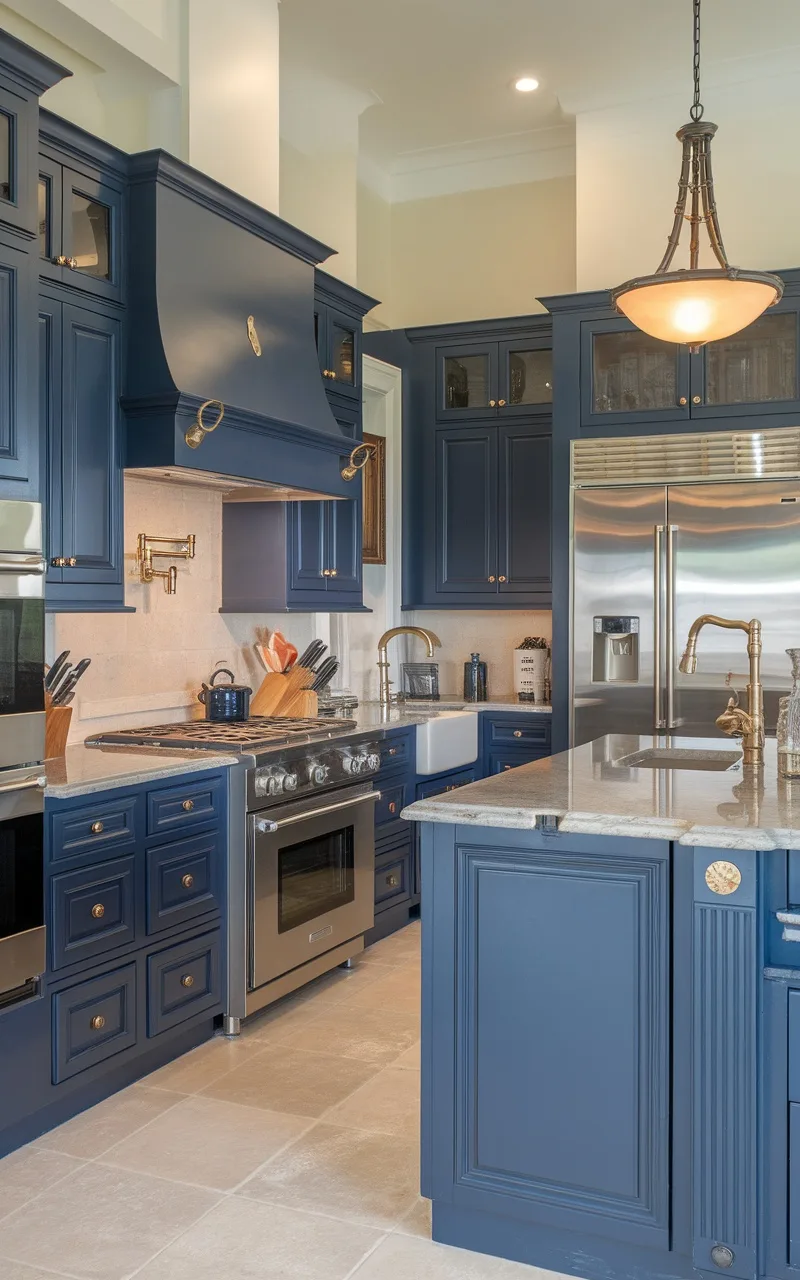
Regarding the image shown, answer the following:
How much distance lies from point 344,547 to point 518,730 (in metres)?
1.22

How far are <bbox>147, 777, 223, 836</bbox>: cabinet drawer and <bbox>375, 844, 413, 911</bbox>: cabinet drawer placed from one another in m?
1.19

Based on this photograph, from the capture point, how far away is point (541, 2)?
14.8 feet

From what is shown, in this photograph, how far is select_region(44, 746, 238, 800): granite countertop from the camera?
9.99 ft

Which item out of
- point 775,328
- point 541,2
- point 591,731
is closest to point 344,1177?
point 591,731

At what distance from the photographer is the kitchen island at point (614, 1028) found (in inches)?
85.5

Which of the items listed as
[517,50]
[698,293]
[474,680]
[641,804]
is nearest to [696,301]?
[698,293]

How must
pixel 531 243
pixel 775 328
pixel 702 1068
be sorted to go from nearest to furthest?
1. pixel 702 1068
2. pixel 775 328
3. pixel 531 243

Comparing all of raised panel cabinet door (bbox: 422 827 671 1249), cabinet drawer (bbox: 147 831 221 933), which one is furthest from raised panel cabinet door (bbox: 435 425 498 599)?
raised panel cabinet door (bbox: 422 827 671 1249)

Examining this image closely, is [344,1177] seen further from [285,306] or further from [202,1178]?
[285,306]

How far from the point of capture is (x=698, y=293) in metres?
2.83

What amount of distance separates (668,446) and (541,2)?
181cm

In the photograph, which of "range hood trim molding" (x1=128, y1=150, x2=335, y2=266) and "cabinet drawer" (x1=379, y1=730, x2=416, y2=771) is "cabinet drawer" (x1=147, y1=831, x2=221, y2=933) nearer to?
"cabinet drawer" (x1=379, y1=730, x2=416, y2=771)

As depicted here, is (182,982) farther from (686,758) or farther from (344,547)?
(344,547)

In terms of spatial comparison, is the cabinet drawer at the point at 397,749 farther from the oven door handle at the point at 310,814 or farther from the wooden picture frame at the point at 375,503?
the wooden picture frame at the point at 375,503
